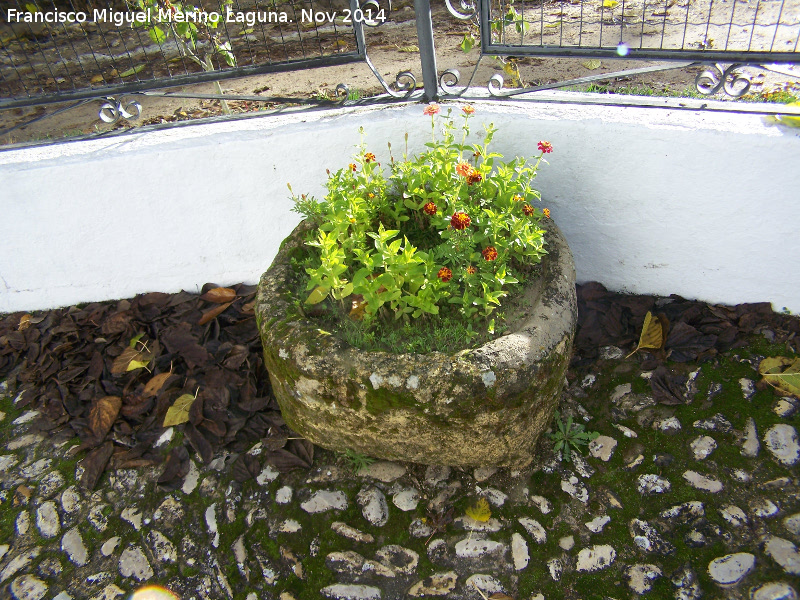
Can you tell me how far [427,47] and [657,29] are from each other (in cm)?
184

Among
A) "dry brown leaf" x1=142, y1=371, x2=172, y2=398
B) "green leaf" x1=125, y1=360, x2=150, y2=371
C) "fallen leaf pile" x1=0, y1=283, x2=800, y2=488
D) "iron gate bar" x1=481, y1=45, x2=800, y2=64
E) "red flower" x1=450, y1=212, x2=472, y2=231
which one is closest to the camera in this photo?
"red flower" x1=450, y1=212, x2=472, y2=231

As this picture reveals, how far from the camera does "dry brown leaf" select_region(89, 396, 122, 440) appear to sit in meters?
2.93

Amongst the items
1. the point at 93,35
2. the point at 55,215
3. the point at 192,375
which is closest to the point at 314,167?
the point at 192,375

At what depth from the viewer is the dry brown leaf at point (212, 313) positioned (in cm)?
336

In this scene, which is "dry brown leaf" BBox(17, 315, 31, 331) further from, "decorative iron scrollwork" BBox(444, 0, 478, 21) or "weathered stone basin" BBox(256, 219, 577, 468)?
"decorative iron scrollwork" BBox(444, 0, 478, 21)

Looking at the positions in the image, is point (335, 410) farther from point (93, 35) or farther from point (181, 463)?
point (93, 35)

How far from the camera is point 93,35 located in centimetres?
487

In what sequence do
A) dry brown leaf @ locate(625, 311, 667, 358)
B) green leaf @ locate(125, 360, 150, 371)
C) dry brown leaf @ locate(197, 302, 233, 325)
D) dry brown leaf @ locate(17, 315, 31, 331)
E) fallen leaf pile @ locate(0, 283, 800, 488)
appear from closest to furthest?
fallen leaf pile @ locate(0, 283, 800, 488), dry brown leaf @ locate(625, 311, 667, 358), green leaf @ locate(125, 360, 150, 371), dry brown leaf @ locate(197, 302, 233, 325), dry brown leaf @ locate(17, 315, 31, 331)

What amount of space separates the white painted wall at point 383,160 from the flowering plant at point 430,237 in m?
0.32

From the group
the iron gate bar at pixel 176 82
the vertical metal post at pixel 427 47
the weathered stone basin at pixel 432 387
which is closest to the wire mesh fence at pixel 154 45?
the iron gate bar at pixel 176 82

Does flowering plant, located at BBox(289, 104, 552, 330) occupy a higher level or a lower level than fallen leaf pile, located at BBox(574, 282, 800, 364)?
higher

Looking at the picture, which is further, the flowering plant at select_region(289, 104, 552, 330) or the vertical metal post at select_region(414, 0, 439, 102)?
the vertical metal post at select_region(414, 0, 439, 102)

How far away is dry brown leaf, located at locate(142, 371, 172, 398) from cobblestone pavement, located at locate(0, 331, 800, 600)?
434 millimetres

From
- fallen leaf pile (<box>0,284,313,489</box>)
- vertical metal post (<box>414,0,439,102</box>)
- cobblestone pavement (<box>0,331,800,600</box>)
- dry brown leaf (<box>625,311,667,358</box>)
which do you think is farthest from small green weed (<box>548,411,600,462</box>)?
vertical metal post (<box>414,0,439,102</box>)
